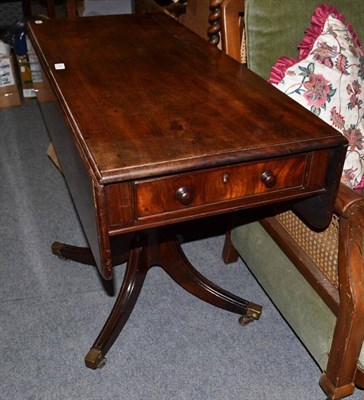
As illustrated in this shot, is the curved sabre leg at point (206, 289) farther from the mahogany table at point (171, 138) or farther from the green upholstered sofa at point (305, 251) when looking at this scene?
the mahogany table at point (171, 138)

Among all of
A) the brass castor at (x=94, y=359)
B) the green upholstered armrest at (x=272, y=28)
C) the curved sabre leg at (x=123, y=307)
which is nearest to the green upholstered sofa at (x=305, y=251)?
the green upholstered armrest at (x=272, y=28)

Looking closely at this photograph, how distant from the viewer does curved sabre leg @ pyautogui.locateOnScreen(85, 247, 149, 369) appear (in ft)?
4.79

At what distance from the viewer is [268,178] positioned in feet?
3.31

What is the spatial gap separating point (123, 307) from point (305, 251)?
543mm

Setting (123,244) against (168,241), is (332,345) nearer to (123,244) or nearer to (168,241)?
(168,241)

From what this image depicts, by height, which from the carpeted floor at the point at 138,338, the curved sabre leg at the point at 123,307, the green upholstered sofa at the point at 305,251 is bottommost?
the carpeted floor at the point at 138,338

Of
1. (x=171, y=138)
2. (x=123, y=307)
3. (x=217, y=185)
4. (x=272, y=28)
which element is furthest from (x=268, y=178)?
(x=123, y=307)

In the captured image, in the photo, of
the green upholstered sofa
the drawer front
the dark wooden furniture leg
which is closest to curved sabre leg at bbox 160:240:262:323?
the dark wooden furniture leg

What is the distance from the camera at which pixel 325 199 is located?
110 cm

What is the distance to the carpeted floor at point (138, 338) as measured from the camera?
1.41m

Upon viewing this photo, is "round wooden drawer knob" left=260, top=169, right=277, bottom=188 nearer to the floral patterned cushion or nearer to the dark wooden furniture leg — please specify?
the floral patterned cushion

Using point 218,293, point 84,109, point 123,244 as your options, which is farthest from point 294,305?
point 84,109

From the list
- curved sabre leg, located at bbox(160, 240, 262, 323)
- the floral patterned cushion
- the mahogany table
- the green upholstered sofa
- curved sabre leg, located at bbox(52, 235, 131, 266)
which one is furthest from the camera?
curved sabre leg, located at bbox(52, 235, 131, 266)

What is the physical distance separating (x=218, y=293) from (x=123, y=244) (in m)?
0.35
